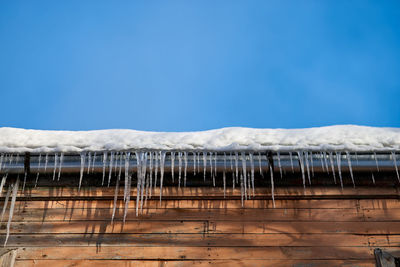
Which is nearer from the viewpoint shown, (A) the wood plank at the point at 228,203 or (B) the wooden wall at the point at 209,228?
(B) the wooden wall at the point at 209,228

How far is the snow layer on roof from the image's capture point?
3391 mm

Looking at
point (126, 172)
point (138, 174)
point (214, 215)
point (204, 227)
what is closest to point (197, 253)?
point (204, 227)

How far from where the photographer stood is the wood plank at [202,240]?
139 inches

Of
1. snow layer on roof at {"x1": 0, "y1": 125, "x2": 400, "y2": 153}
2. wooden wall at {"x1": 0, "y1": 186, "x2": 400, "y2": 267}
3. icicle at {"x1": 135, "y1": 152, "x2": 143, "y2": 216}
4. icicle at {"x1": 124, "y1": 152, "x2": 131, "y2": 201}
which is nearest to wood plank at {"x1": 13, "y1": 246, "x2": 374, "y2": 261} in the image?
wooden wall at {"x1": 0, "y1": 186, "x2": 400, "y2": 267}

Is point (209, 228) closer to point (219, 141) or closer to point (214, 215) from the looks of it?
point (214, 215)

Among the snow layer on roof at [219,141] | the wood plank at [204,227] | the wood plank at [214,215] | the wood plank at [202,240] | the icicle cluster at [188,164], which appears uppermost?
the snow layer on roof at [219,141]

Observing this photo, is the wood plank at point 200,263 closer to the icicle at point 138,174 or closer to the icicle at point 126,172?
the icicle at point 138,174

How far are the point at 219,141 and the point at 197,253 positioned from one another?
1178 millimetres

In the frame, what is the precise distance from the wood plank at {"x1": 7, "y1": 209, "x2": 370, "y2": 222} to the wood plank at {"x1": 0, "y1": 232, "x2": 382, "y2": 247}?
18 centimetres

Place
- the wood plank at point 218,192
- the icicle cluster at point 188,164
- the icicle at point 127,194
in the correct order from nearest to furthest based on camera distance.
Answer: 1. the icicle cluster at point 188,164
2. the icicle at point 127,194
3. the wood plank at point 218,192

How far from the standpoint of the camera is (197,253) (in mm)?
3502

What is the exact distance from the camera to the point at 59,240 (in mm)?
3617

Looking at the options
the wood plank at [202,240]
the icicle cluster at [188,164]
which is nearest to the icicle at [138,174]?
the icicle cluster at [188,164]

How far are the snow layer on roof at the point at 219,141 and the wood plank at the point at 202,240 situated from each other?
0.95 meters
